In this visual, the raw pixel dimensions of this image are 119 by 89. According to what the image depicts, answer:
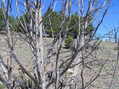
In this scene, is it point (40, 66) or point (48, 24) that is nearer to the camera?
point (40, 66)

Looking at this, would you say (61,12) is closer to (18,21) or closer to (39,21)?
(39,21)

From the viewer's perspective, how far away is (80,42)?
2.30 metres

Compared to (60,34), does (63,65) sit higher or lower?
lower

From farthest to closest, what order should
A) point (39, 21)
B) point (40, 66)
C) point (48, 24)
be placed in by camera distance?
point (48, 24), point (39, 21), point (40, 66)

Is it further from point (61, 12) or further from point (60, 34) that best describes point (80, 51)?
point (61, 12)

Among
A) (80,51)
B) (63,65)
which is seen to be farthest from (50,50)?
(80,51)

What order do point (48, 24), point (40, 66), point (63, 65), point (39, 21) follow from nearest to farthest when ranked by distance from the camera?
point (40, 66) → point (39, 21) → point (63, 65) → point (48, 24)

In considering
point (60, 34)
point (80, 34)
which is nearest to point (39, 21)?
point (60, 34)

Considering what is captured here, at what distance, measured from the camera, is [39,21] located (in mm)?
2314

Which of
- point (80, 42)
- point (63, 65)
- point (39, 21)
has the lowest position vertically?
point (63, 65)

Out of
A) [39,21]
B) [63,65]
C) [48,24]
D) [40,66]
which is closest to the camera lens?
[40,66]

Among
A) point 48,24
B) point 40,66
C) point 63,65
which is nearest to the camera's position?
point 40,66

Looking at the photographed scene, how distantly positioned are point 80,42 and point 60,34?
173 millimetres

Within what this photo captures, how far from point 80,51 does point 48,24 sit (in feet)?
2.00
